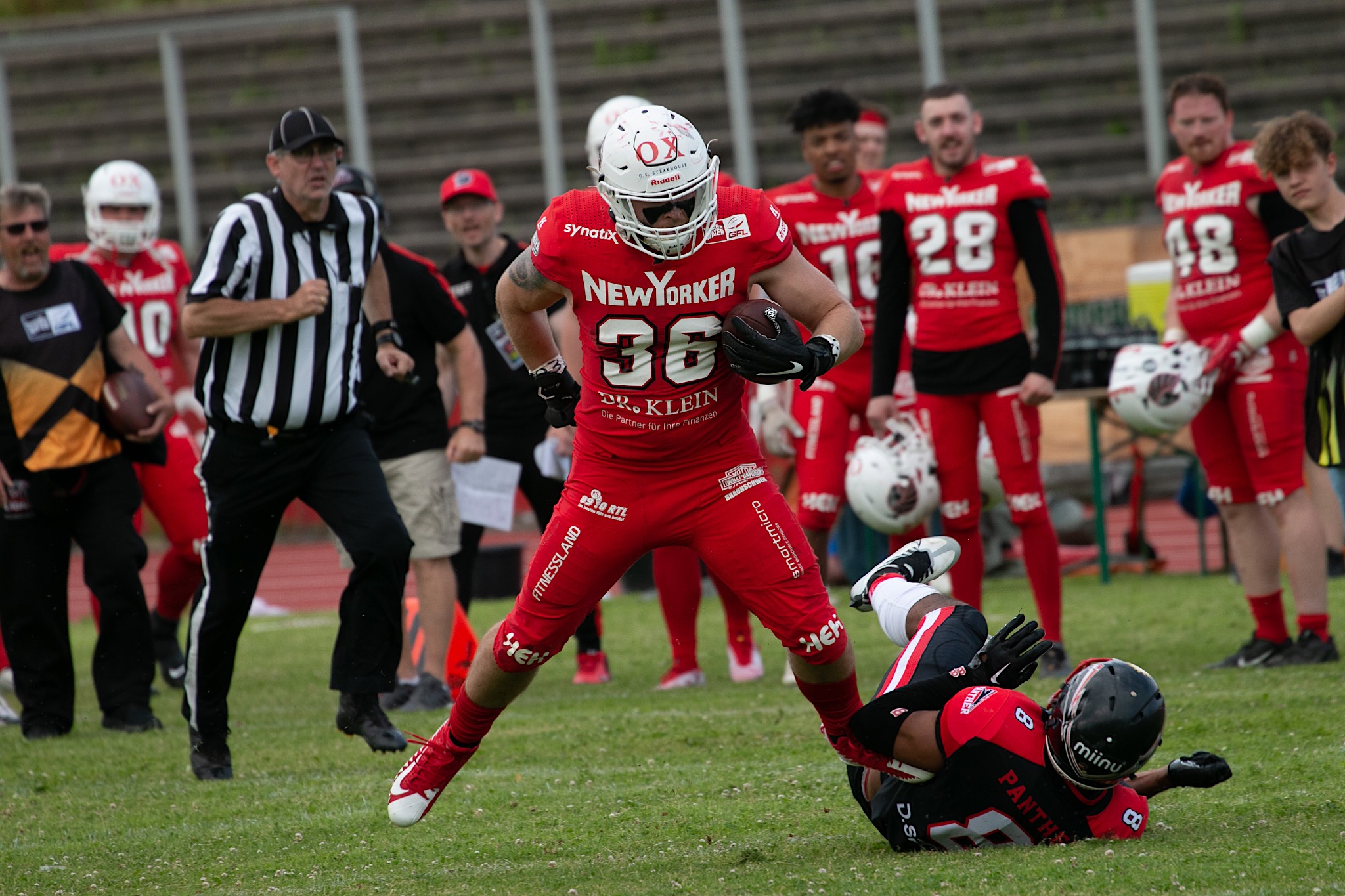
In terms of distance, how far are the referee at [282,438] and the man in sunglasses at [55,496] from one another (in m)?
1.37

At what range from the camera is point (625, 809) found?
4.55m

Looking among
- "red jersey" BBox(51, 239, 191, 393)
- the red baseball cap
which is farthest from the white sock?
"red jersey" BBox(51, 239, 191, 393)

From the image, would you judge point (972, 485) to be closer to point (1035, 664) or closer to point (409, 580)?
point (1035, 664)

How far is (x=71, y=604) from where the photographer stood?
42.0ft

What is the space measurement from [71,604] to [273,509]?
8519mm

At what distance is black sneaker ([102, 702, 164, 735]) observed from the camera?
6.35 metres

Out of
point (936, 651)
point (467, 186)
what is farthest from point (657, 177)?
point (467, 186)

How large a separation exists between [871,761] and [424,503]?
3.12 meters

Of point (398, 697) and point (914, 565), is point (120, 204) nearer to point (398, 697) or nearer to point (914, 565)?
point (398, 697)

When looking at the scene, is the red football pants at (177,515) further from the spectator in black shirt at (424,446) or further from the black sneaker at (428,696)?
the black sneaker at (428,696)

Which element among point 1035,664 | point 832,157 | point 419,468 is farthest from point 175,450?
point 1035,664

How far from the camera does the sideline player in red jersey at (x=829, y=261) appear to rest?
6.52 meters

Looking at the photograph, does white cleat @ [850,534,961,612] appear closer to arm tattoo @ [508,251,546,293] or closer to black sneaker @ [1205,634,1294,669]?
arm tattoo @ [508,251,546,293]

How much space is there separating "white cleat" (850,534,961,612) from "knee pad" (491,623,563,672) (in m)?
1.11
